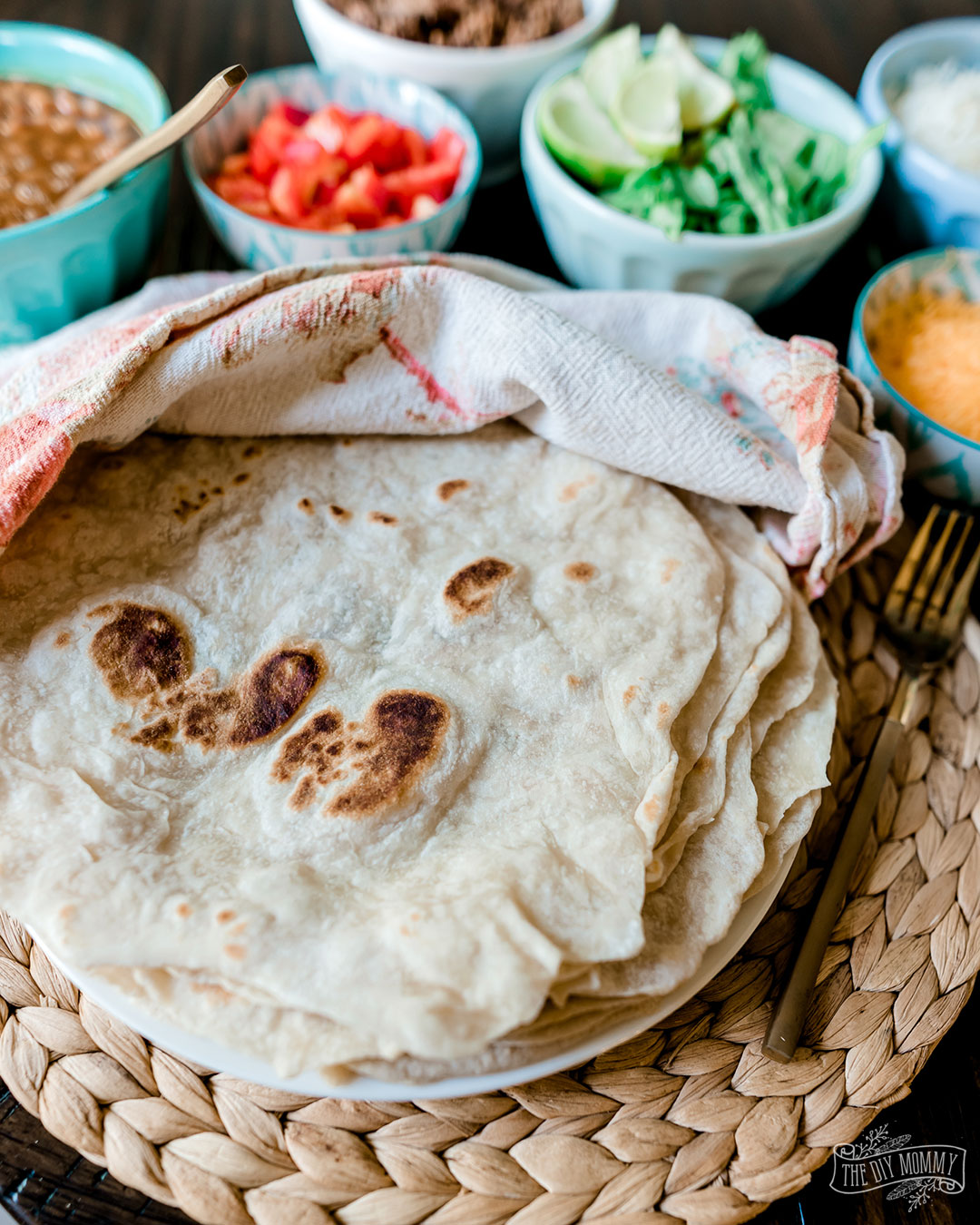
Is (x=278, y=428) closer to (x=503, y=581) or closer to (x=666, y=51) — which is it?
(x=503, y=581)

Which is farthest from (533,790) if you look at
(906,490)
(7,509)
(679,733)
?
(906,490)

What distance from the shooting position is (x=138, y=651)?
127cm

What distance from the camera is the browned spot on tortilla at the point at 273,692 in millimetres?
1237

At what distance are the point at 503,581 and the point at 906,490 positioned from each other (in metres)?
0.98

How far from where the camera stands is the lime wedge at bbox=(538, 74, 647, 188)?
1.88 metres

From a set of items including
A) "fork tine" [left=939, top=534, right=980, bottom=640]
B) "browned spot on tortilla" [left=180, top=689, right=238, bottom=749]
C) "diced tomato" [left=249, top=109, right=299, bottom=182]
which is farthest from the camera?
"diced tomato" [left=249, top=109, right=299, bottom=182]

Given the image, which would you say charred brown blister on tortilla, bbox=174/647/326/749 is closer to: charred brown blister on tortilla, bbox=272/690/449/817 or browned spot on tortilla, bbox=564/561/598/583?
charred brown blister on tortilla, bbox=272/690/449/817

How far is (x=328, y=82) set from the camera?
2.12 metres

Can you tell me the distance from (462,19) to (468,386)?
4.09 feet

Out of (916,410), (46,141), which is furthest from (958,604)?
(46,141)

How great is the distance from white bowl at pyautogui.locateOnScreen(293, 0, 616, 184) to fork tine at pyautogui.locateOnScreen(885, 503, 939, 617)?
4.41ft

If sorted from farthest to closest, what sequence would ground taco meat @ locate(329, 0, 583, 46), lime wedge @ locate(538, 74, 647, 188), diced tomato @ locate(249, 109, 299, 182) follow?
ground taco meat @ locate(329, 0, 583, 46), diced tomato @ locate(249, 109, 299, 182), lime wedge @ locate(538, 74, 647, 188)

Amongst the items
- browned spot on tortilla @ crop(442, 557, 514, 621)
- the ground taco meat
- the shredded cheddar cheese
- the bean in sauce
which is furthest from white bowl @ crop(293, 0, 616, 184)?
browned spot on tortilla @ crop(442, 557, 514, 621)

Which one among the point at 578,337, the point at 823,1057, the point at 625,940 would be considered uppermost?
the point at 578,337
